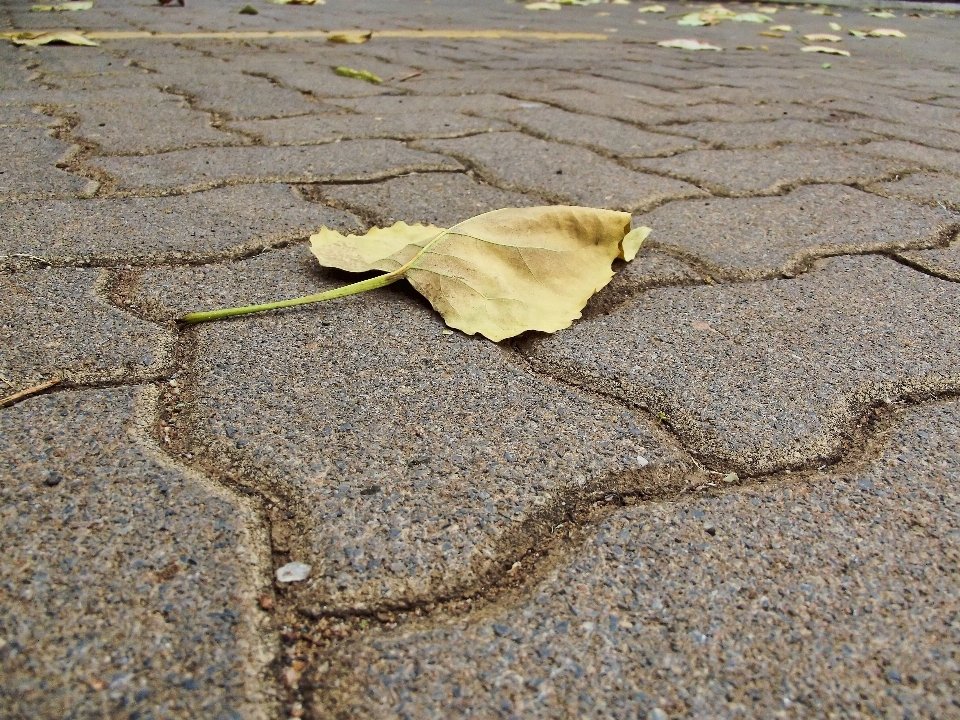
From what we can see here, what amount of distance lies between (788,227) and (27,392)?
4.08ft

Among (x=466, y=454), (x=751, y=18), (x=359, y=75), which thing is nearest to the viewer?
(x=466, y=454)

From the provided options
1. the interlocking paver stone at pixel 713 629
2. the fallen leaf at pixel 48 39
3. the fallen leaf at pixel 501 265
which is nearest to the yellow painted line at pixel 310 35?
the fallen leaf at pixel 48 39

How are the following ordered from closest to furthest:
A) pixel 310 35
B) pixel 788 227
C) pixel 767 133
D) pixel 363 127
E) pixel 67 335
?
pixel 67 335
pixel 788 227
pixel 363 127
pixel 767 133
pixel 310 35

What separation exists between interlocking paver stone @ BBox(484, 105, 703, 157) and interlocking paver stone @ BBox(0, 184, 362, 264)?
33.3 inches

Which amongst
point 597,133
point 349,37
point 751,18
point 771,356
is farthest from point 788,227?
point 751,18

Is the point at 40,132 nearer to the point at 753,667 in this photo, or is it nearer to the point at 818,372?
the point at 818,372

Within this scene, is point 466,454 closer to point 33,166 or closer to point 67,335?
point 67,335

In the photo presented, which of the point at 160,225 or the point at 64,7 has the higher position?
the point at 64,7

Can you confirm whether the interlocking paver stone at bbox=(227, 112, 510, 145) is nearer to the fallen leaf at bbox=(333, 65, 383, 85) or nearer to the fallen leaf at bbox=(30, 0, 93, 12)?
the fallen leaf at bbox=(333, 65, 383, 85)

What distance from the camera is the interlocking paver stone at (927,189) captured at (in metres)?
1.72

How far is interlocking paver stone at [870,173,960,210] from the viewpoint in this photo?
5.65 ft

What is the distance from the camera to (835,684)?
601 mm

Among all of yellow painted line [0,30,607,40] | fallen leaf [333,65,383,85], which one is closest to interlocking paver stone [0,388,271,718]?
fallen leaf [333,65,383,85]

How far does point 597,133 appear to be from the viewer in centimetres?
221
